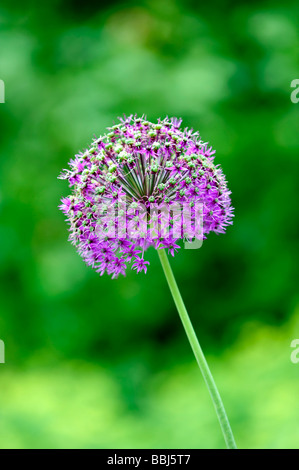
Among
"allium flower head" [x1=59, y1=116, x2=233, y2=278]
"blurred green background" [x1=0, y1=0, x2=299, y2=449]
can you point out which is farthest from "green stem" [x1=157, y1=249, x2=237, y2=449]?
"blurred green background" [x1=0, y1=0, x2=299, y2=449]

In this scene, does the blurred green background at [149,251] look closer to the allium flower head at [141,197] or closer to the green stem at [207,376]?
the allium flower head at [141,197]

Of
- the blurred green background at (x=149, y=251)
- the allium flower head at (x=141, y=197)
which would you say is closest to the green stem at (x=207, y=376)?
the allium flower head at (x=141, y=197)

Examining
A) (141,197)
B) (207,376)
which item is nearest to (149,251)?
(141,197)

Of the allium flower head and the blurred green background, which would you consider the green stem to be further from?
the blurred green background

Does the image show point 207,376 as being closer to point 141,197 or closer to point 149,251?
point 141,197

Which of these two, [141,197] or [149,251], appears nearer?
[141,197]

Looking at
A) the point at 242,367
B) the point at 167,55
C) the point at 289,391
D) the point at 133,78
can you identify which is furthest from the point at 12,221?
the point at 289,391

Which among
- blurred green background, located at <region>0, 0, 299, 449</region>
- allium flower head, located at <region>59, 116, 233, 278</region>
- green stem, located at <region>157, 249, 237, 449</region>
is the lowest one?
green stem, located at <region>157, 249, 237, 449</region>
